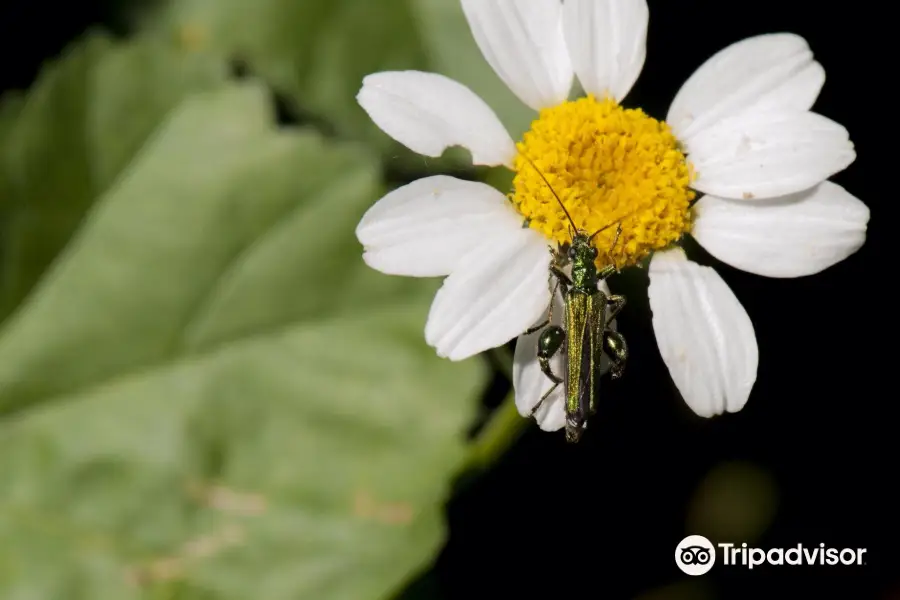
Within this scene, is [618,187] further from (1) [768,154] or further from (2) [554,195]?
(1) [768,154]

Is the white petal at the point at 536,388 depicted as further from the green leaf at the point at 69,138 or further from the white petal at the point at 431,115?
the green leaf at the point at 69,138

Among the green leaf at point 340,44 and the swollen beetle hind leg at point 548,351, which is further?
the green leaf at point 340,44

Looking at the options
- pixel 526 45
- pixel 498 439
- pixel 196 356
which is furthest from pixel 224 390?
pixel 526 45

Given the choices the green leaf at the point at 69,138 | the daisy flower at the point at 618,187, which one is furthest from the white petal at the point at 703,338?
the green leaf at the point at 69,138

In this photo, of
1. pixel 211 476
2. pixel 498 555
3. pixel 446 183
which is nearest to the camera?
pixel 446 183

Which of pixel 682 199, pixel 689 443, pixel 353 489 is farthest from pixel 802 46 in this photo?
pixel 353 489

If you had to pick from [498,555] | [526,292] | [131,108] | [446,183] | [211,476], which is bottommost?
[498,555]

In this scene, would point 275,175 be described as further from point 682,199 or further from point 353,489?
point 682,199

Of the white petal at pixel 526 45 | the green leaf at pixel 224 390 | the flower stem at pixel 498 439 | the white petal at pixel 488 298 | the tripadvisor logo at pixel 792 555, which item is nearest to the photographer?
the white petal at pixel 488 298
